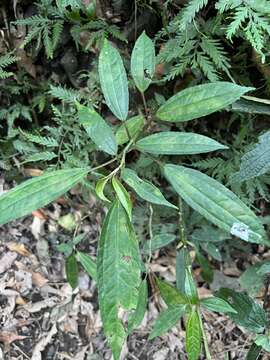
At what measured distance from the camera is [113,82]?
147cm

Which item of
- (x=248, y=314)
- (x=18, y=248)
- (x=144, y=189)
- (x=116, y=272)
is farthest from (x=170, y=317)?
(x=18, y=248)

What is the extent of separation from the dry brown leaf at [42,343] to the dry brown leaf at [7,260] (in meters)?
0.32

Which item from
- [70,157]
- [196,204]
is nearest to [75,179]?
[196,204]

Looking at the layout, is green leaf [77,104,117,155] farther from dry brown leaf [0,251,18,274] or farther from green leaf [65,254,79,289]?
dry brown leaf [0,251,18,274]

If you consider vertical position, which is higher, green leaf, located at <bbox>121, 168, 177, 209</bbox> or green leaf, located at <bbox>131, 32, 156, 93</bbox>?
green leaf, located at <bbox>131, 32, 156, 93</bbox>

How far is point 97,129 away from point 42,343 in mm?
1052

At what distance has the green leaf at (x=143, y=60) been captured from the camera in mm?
1542

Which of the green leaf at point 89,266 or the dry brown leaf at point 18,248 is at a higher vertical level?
the green leaf at point 89,266

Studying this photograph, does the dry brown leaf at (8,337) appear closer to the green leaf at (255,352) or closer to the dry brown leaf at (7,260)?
the dry brown leaf at (7,260)

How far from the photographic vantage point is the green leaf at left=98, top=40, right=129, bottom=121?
1.46m

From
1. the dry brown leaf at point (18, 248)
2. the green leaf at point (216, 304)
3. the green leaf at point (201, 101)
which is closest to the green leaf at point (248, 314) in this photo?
the green leaf at point (216, 304)

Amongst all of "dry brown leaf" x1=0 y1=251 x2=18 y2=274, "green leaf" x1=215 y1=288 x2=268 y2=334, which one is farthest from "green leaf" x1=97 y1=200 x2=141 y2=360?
"dry brown leaf" x1=0 y1=251 x2=18 y2=274

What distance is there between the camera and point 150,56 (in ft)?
5.10

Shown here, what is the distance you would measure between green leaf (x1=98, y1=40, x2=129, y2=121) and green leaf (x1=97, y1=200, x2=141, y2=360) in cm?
30
